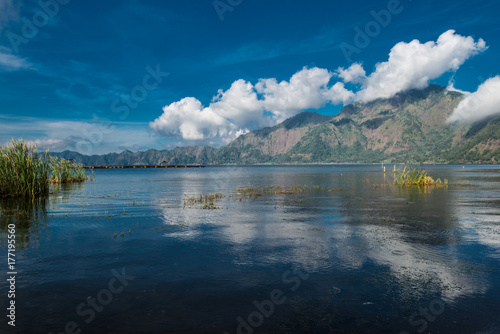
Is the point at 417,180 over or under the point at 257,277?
over

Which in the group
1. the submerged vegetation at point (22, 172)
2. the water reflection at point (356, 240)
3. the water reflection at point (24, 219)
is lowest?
the water reflection at point (356, 240)

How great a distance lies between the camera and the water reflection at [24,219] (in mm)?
18869

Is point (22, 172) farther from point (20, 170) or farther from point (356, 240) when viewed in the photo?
point (356, 240)

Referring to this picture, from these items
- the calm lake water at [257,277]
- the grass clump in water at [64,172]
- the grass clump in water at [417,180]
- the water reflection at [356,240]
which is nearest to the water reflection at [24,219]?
the calm lake water at [257,277]

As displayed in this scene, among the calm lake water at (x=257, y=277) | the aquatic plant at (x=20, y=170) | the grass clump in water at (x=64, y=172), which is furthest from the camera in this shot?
the grass clump in water at (x=64, y=172)

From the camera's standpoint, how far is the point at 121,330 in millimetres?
8578

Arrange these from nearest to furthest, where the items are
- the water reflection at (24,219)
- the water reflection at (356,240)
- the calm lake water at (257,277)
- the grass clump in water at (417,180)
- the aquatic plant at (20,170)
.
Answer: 1. the calm lake water at (257,277)
2. the water reflection at (356,240)
3. the water reflection at (24,219)
4. the aquatic plant at (20,170)
5. the grass clump in water at (417,180)

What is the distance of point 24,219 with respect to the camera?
83.7ft

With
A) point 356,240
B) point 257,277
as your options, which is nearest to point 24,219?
point 257,277

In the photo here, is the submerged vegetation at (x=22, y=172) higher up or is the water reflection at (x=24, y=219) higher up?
the submerged vegetation at (x=22, y=172)

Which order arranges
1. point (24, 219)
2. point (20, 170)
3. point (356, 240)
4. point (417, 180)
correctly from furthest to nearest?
1. point (417, 180)
2. point (20, 170)
3. point (24, 219)
4. point (356, 240)

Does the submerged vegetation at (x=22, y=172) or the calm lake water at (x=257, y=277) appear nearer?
the calm lake water at (x=257, y=277)

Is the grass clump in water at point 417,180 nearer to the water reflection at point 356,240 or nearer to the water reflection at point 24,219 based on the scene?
the water reflection at point 356,240

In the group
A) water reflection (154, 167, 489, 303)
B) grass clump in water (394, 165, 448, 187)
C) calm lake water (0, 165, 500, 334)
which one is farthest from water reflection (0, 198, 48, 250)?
grass clump in water (394, 165, 448, 187)
